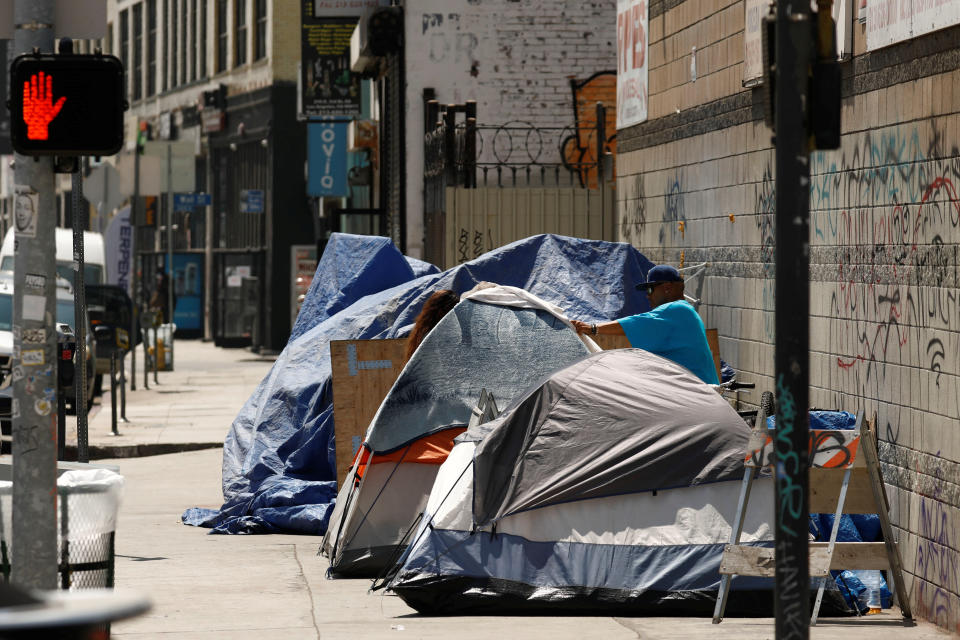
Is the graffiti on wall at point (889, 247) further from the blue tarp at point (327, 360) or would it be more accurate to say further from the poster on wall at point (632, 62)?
the poster on wall at point (632, 62)

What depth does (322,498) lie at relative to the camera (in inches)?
481

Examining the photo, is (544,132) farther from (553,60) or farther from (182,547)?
(182,547)

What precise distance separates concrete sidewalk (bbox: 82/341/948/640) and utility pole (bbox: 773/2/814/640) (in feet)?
7.06

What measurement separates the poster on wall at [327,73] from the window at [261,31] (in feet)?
28.2

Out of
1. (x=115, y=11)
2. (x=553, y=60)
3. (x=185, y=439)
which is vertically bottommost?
(x=185, y=439)

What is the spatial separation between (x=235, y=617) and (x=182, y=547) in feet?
9.41

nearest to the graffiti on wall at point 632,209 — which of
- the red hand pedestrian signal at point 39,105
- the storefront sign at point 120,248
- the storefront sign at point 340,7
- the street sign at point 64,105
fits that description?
the street sign at point 64,105

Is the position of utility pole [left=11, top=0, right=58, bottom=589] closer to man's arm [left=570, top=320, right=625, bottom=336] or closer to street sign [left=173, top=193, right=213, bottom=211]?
man's arm [left=570, top=320, right=625, bottom=336]

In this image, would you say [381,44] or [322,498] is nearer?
[322,498]

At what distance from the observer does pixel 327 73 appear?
32.4 m

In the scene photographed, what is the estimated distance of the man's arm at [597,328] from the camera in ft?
34.5

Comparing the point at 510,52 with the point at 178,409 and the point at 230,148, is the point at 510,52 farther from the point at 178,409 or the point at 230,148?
the point at 230,148

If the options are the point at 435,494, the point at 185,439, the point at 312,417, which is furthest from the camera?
the point at 185,439

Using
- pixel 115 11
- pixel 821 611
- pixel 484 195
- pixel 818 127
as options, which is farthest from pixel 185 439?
pixel 115 11
